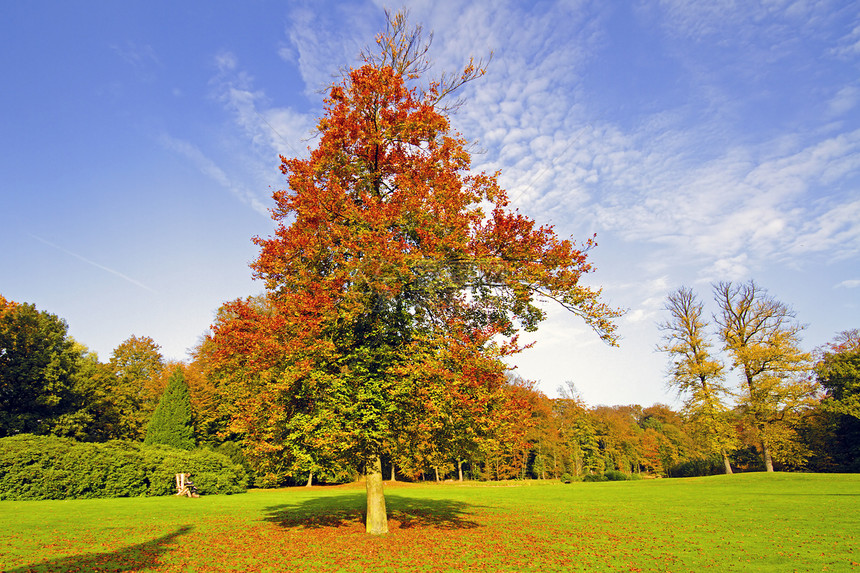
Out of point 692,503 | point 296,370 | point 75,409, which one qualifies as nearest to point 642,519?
point 692,503

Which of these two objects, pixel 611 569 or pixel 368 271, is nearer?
pixel 611 569

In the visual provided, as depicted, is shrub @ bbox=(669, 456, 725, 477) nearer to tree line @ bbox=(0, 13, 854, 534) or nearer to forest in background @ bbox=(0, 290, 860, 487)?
forest in background @ bbox=(0, 290, 860, 487)

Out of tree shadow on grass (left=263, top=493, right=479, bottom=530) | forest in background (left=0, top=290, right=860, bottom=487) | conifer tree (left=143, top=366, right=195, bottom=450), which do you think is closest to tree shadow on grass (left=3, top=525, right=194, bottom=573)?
forest in background (left=0, top=290, right=860, bottom=487)

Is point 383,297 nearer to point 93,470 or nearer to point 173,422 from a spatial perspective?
point 93,470

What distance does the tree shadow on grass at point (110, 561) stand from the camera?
31.3ft

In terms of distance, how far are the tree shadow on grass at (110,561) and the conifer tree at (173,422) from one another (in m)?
30.2

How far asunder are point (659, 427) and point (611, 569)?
92.4 meters

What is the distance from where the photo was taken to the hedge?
2402 centimetres

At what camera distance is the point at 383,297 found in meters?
12.7

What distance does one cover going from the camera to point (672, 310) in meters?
45.6

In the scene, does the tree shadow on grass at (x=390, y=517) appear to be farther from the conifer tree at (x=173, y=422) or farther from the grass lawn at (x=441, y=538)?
the conifer tree at (x=173, y=422)

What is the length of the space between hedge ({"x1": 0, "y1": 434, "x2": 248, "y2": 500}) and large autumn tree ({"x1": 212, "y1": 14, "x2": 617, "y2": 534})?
18.5m

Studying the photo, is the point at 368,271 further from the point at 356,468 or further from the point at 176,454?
the point at 176,454

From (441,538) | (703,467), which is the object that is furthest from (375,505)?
(703,467)
